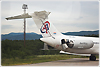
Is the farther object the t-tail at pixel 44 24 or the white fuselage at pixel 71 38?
the white fuselage at pixel 71 38

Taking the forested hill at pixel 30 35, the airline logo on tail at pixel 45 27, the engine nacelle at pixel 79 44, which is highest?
the airline logo on tail at pixel 45 27

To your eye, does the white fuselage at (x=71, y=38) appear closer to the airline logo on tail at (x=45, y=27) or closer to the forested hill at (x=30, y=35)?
the forested hill at (x=30, y=35)

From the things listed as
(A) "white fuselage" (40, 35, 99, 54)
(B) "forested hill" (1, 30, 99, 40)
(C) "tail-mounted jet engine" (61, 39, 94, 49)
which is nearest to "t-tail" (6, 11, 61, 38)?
(A) "white fuselage" (40, 35, 99, 54)

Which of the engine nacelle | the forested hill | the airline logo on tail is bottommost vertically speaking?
the engine nacelle

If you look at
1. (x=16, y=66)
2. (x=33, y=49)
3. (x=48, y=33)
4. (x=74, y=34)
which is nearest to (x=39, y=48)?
(x=33, y=49)

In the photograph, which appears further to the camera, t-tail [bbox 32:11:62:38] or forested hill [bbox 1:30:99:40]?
forested hill [bbox 1:30:99:40]

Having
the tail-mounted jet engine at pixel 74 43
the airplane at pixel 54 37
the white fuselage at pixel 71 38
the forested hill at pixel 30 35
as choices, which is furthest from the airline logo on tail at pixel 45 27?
the tail-mounted jet engine at pixel 74 43

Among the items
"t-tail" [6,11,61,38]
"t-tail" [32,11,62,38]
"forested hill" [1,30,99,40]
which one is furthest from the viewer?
"forested hill" [1,30,99,40]

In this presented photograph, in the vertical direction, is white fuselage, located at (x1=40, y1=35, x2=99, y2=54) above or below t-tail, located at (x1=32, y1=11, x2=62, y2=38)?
below

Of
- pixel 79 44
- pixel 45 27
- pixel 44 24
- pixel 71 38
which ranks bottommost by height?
pixel 79 44

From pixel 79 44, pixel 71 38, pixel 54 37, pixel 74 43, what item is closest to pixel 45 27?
pixel 54 37

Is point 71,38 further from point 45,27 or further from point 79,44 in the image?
point 45,27

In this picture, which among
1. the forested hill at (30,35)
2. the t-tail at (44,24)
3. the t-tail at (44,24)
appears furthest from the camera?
the forested hill at (30,35)

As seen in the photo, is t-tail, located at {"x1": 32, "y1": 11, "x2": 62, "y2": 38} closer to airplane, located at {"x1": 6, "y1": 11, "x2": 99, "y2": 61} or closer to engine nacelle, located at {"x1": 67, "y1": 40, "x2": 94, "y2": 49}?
airplane, located at {"x1": 6, "y1": 11, "x2": 99, "y2": 61}
